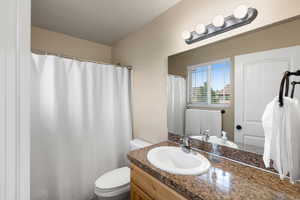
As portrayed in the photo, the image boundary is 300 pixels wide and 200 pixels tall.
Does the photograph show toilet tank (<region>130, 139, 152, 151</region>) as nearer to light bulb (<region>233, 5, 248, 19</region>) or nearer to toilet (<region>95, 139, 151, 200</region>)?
toilet (<region>95, 139, 151, 200</region>)

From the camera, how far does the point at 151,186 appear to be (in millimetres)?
989

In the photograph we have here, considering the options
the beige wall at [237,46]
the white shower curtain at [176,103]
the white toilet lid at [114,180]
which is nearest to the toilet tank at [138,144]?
the white toilet lid at [114,180]

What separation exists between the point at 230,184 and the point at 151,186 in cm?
49

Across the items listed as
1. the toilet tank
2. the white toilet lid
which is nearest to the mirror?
the toilet tank

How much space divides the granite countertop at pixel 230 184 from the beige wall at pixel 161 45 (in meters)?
0.77

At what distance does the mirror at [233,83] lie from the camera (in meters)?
0.93

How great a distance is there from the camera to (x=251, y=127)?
41.2 inches

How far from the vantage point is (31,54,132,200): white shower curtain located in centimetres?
146

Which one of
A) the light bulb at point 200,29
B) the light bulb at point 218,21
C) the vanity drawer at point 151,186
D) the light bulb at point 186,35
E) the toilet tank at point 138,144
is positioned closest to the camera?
the vanity drawer at point 151,186

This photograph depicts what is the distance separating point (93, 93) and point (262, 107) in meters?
1.68

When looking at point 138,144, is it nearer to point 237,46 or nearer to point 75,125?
point 75,125

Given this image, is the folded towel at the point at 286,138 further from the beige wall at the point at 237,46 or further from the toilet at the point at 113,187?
the toilet at the point at 113,187

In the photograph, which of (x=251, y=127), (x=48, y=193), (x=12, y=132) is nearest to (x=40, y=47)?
(x=48, y=193)

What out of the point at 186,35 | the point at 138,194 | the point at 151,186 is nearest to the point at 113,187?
the point at 138,194
